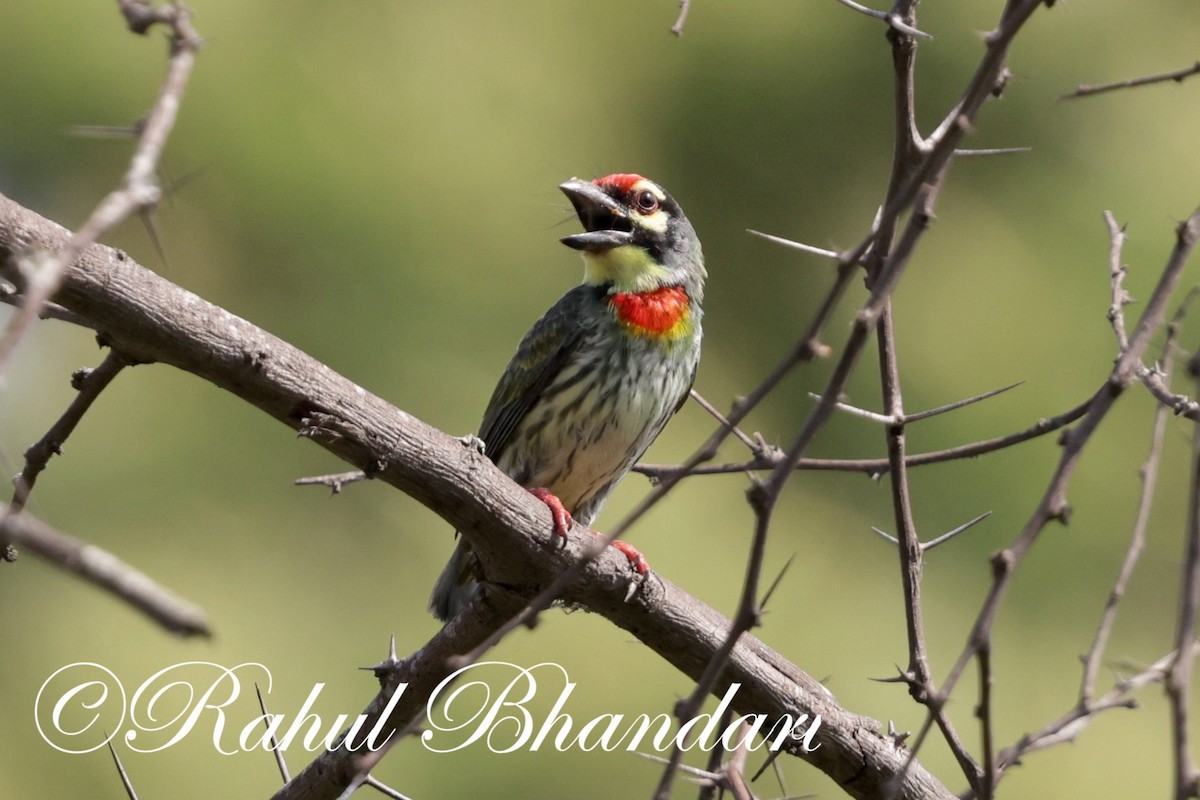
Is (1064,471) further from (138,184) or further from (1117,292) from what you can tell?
(138,184)

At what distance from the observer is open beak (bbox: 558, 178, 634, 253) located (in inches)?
168

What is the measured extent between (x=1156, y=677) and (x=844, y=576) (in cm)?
354

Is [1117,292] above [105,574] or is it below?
above

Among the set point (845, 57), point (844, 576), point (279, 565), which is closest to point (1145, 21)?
point (845, 57)

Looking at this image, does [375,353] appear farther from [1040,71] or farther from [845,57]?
[1040,71]

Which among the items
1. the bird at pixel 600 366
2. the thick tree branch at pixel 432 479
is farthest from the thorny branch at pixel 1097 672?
the bird at pixel 600 366

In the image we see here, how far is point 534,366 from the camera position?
4281 millimetres

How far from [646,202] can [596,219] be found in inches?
7.3

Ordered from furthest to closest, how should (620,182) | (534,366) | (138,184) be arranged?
(620,182) < (534,366) < (138,184)

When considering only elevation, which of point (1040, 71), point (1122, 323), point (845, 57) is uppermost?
point (1040, 71)

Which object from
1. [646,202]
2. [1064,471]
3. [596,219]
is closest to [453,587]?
[596,219]

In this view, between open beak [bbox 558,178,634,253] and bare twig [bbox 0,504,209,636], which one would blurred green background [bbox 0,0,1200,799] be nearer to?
open beak [bbox 558,178,634,253]

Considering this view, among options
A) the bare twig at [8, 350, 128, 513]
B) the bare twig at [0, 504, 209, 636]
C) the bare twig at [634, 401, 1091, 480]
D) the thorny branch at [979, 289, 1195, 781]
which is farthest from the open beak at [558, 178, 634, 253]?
the bare twig at [0, 504, 209, 636]

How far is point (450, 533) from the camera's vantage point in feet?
16.6
